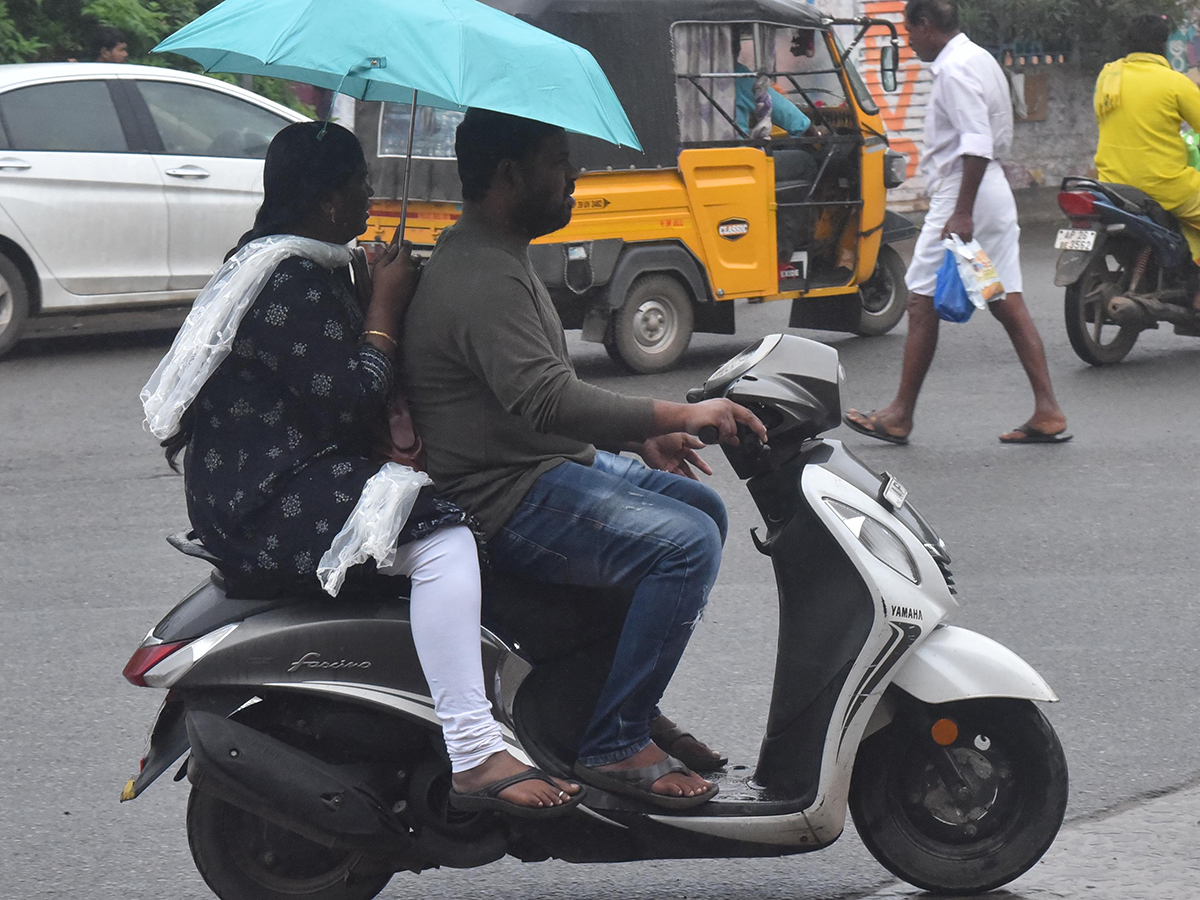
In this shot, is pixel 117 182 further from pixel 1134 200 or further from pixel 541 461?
pixel 541 461

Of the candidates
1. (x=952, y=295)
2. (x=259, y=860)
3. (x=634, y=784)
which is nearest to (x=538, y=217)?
(x=634, y=784)

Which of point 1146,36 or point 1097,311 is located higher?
point 1146,36

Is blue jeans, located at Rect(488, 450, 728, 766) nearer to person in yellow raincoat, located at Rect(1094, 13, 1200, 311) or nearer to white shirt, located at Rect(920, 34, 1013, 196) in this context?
white shirt, located at Rect(920, 34, 1013, 196)

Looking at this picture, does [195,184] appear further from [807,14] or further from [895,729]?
[895,729]

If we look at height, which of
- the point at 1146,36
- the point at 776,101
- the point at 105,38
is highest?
the point at 105,38

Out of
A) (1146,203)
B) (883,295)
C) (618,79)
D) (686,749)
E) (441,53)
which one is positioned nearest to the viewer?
(441,53)

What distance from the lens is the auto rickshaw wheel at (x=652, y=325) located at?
941cm

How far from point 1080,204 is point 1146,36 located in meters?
1.04

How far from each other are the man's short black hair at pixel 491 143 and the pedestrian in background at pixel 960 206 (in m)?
4.63

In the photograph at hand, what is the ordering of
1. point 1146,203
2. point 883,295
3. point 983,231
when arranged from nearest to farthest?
point 983,231 < point 1146,203 < point 883,295

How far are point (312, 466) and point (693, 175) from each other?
21.5ft

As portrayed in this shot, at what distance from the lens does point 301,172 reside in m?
3.16

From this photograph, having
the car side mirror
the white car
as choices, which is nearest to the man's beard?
the car side mirror

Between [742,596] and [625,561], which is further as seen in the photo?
[742,596]
